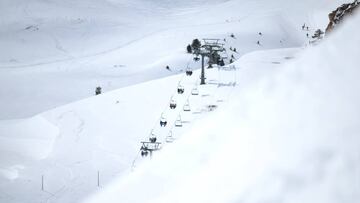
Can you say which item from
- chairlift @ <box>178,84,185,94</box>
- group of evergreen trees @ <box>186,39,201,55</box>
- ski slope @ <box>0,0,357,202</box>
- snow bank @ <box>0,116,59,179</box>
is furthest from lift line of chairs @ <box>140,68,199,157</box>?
snow bank @ <box>0,116,59,179</box>

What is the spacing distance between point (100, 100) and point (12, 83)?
24448 millimetres

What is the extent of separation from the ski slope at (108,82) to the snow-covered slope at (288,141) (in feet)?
0.13

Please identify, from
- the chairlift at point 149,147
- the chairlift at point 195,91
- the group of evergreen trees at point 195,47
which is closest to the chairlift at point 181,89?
the chairlift at point 195,91

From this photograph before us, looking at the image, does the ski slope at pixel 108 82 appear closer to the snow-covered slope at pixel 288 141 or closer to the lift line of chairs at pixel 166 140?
the snow-covered slope at pixel 288 141

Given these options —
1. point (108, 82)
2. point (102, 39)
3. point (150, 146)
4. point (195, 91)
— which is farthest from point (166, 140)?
point (102, 39)

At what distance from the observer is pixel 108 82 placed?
43.3 m

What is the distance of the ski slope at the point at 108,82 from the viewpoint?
17.5m

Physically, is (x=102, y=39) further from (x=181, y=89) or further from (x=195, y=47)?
(x=181, y=89)

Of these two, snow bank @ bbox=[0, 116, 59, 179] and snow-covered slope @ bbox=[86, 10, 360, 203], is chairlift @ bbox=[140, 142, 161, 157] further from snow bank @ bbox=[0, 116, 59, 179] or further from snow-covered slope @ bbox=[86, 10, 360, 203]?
snow-covered slope @ bbox=[86, 10, 360, 203]

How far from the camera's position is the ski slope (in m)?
17.5

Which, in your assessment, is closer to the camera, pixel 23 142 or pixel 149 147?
pixel 149 147

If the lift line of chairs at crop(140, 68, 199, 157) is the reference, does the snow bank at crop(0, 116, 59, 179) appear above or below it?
below

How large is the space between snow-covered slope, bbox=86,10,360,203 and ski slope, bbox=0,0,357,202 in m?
0.04

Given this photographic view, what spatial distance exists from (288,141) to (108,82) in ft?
140
